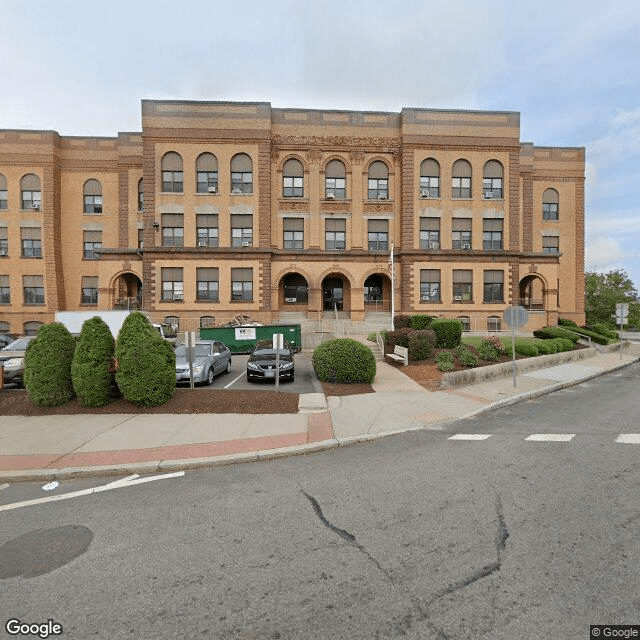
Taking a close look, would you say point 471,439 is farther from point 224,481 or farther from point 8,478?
point 8,478

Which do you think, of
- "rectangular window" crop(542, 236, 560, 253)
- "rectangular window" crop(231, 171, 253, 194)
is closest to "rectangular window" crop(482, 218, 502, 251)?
"rectangular window" crop(542, 236, 560, 253)

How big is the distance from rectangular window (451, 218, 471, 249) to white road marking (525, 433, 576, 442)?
86.7 ft

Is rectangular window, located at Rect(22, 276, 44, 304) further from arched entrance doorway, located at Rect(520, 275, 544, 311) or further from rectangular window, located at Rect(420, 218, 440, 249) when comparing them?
arched entrance doorway, located at Rect(520, 275, 544, 311)

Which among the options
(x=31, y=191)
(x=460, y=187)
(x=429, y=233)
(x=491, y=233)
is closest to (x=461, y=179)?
(x=460, y=187)

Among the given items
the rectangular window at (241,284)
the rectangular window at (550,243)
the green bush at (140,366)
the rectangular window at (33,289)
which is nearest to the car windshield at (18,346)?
the green bush at (140,366)

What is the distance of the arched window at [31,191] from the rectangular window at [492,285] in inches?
1646

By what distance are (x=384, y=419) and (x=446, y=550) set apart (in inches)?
193

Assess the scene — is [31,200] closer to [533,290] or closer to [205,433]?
[205,433]

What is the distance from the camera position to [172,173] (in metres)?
30.0

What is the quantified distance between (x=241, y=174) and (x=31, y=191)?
20.3 metres

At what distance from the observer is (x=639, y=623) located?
8.91ft

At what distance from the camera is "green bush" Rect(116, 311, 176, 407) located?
8.77 meters

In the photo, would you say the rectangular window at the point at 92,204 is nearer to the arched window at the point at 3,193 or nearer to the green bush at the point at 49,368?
the arched window at the point at 3,193

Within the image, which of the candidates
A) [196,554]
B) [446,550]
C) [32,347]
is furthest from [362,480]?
[32,347]
